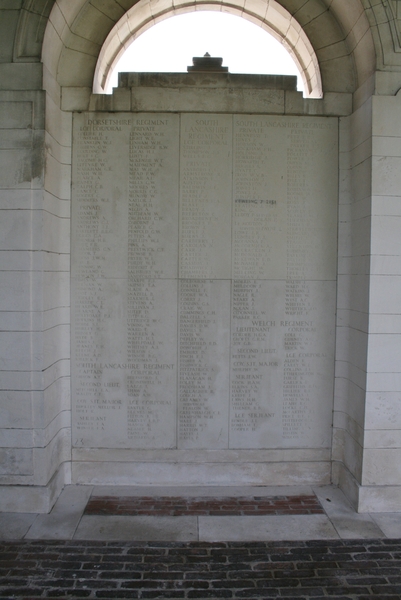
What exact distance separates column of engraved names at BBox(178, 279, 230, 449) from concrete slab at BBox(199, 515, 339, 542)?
993mm

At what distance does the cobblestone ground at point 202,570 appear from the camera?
13.1 feet

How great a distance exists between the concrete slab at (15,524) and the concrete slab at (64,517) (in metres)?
0.07

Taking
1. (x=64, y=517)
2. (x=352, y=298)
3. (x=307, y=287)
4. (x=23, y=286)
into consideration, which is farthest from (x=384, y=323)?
(x=64, y=517)

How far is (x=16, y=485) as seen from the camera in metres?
5.16

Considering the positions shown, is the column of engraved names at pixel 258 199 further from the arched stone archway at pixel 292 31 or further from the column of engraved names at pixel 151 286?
the arched stone archway at pixel 292 31

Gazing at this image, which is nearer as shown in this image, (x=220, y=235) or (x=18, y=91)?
(x=18, y=91)

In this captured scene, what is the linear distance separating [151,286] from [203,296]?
25.8 inches

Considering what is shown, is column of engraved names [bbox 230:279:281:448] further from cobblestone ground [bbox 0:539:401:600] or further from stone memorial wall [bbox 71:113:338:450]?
cobblestone ground [bbox 0:539:401:600]

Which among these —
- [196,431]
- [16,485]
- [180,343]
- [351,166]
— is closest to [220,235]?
[180,343]

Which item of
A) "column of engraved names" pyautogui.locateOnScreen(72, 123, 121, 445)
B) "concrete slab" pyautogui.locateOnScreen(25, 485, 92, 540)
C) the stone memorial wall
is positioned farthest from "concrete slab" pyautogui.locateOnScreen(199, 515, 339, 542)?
"column of engraved names" pyautogui.locateOnScreen(72, 123, 121, 445)

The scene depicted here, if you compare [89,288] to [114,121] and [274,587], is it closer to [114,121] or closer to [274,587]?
[114,121]

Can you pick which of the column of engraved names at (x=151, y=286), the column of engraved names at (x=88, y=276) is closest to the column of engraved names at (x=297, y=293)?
the column of engraved names at (x=151, y=286)

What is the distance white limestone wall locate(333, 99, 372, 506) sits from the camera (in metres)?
5.31

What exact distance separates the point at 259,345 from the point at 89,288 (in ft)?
7.31
